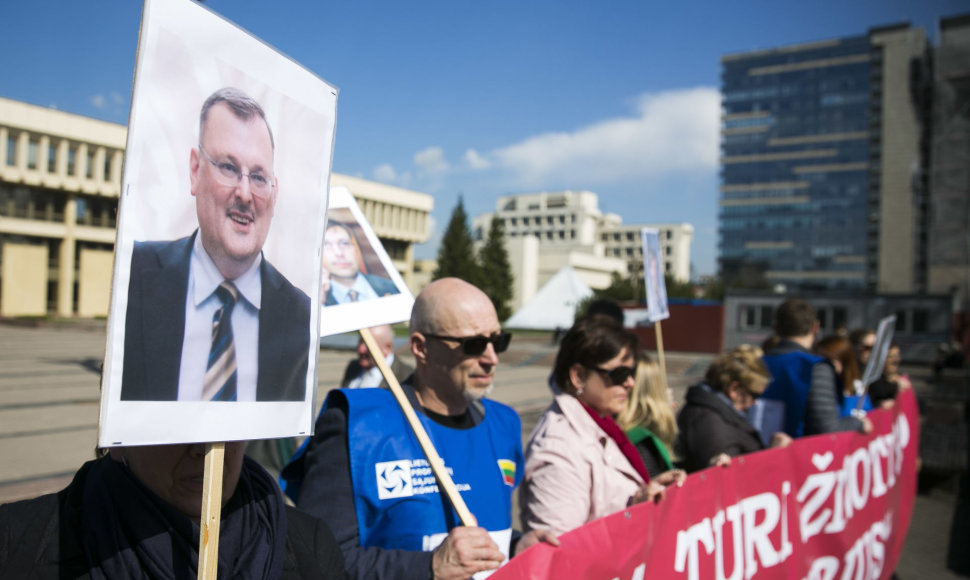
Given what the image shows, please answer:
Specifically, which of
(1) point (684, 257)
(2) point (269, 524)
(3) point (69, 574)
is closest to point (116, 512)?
(3) point (69, 574)

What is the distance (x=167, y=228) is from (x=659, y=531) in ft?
6.45

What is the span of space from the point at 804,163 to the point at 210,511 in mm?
107690

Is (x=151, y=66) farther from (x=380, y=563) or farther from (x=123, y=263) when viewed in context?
(x=380, y=563)

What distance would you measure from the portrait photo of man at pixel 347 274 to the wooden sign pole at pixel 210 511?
0.97 m

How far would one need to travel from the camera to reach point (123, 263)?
986 millimetres

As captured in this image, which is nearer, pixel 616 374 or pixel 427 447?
pixel 427 447

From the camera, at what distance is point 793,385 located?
3.96 m

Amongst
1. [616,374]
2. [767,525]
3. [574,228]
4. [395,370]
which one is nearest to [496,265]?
[395,370]

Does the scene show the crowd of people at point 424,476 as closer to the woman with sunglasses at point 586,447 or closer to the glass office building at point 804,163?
the woman with sunglasses at point 586,447

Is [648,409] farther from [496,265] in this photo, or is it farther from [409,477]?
[496,265]

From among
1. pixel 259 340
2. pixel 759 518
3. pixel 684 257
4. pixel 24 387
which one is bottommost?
pixel 24 387

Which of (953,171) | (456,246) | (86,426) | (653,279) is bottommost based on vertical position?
(86,426)

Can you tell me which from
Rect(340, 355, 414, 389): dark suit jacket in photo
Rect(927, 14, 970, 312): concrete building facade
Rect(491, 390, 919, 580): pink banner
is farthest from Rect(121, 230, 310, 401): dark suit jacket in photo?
Rect(927, 14, 970, 312): concrete building facade

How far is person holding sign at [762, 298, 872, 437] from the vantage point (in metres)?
3.85
